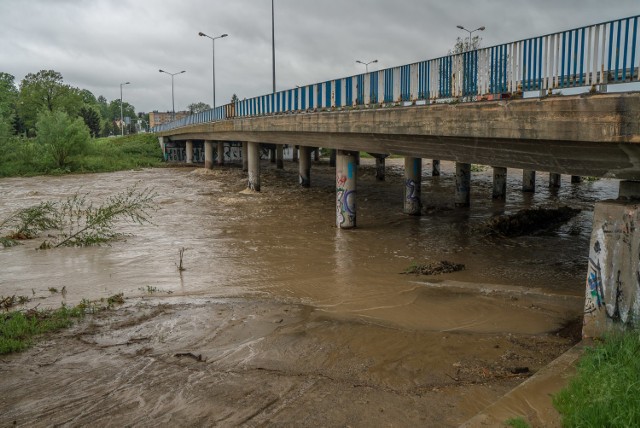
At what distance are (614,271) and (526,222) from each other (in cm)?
1158

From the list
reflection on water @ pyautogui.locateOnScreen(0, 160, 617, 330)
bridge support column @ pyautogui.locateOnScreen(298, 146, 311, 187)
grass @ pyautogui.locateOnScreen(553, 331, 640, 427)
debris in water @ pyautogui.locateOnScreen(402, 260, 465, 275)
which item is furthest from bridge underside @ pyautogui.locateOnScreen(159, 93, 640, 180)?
bridge support column @ pyautogui.locateOnScreen(298, 146, 311, 187)

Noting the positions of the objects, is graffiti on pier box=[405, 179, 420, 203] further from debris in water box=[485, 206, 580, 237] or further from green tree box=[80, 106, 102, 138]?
green tree box=[80, 106, 102, 138]

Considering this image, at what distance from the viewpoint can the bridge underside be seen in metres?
8.10

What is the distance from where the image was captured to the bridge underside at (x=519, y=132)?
810cm

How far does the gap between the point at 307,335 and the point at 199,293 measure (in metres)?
3.67

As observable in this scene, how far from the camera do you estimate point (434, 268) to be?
12.8m

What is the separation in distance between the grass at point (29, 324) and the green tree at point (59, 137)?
42279mm

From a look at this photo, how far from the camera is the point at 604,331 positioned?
732cm

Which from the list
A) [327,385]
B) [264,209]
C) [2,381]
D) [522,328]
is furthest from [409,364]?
[264,209]

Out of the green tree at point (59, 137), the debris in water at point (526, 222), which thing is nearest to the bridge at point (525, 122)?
the debris in water at point (526, 222)

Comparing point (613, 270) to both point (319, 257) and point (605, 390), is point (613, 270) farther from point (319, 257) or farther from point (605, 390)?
point (319, 257)

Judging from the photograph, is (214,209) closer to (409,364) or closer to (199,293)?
(199,293)

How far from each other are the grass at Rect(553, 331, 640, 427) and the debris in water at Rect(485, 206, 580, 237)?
11573 millimetres

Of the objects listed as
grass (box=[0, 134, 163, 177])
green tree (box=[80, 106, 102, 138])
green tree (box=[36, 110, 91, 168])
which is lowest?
grass (box=[0, 134, 163, 177])
